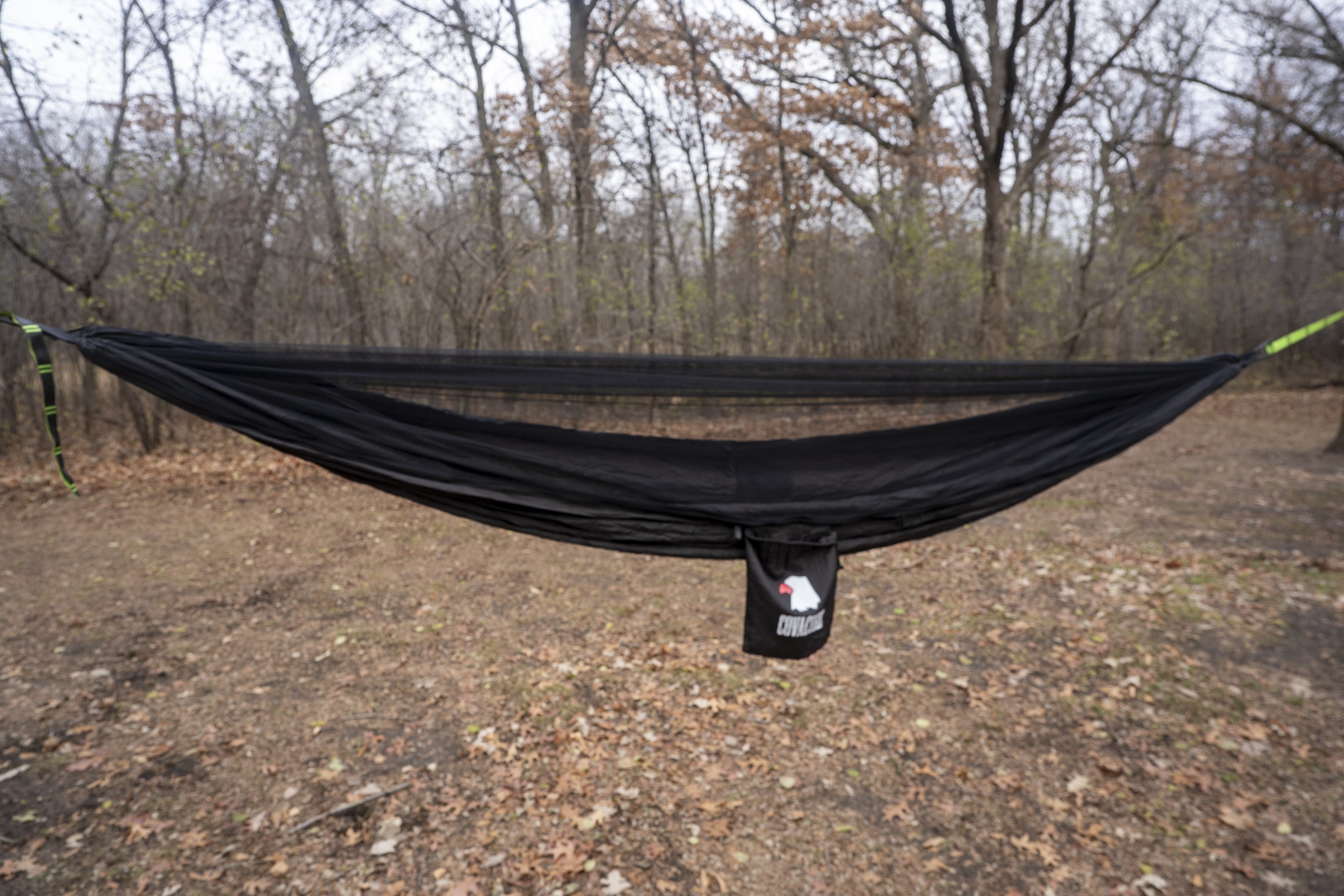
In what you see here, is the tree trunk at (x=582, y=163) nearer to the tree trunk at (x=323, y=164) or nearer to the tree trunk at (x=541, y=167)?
the tree trunk at (x=541, y=167)

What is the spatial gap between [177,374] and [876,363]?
6.46 feet

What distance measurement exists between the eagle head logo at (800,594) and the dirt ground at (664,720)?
75 centimetres

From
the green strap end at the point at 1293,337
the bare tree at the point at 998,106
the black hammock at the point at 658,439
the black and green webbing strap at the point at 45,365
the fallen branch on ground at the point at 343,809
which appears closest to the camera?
the black and green webbing strap at the point at 45,365

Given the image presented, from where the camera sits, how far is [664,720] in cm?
284

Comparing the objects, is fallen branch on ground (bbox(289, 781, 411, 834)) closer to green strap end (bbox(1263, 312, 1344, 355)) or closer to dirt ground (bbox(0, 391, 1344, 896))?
dirt ground (bbox(0, 391, 1344, 896))

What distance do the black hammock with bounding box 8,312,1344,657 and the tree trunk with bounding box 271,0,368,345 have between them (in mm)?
5704

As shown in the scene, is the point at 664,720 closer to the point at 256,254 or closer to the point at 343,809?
the point at 343,809

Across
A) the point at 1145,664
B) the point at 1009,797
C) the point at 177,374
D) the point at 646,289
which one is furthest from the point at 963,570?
the point at 646,289

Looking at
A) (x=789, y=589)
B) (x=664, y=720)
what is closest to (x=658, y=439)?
(x=789, y=589)

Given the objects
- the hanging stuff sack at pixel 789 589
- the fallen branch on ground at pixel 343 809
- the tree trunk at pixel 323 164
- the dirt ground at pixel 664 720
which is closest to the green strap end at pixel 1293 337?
the dirt ground at pixel 664 720

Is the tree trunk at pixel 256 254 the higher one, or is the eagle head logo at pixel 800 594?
the tree trunk at pixel 256 254

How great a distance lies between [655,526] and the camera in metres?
2.15

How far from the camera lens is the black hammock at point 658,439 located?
6.70ft

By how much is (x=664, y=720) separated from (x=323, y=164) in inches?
257
